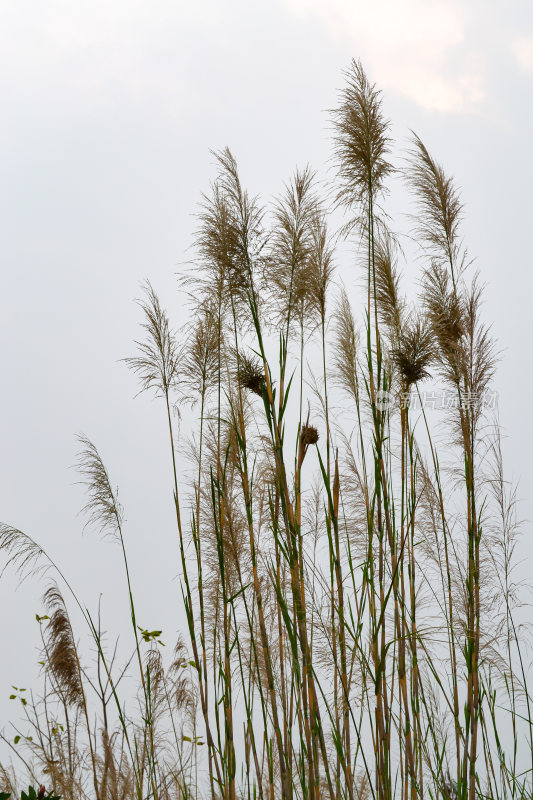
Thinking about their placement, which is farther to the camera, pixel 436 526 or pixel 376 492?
pixel 436 526

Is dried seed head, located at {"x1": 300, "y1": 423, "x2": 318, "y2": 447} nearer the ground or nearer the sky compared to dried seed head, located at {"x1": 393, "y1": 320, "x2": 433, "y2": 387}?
nearer the ground

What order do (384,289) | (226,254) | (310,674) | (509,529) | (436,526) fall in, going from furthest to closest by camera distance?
1. (509,529)
2. (436,526)
3. (384,289)
4. (226,254)
5. (310,674)

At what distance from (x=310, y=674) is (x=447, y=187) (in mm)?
1958

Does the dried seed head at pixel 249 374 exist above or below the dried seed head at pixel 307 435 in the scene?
above

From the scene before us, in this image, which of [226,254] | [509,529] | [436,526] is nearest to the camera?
[226,254]

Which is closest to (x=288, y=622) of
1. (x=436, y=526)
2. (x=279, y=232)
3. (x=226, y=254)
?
(x=226, y=254)

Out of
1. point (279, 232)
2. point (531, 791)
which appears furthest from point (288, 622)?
point (531, 791)

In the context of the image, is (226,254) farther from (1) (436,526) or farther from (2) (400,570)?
(1) (436,526)

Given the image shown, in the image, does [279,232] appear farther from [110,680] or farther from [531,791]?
[531,791]

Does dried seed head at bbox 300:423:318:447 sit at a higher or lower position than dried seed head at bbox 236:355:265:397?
lower

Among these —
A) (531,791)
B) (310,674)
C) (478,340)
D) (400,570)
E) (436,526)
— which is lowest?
(531,791)

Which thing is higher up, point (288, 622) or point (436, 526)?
point (436, 526)

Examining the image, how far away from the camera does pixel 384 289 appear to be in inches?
103

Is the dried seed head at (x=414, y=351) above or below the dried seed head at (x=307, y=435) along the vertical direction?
above
